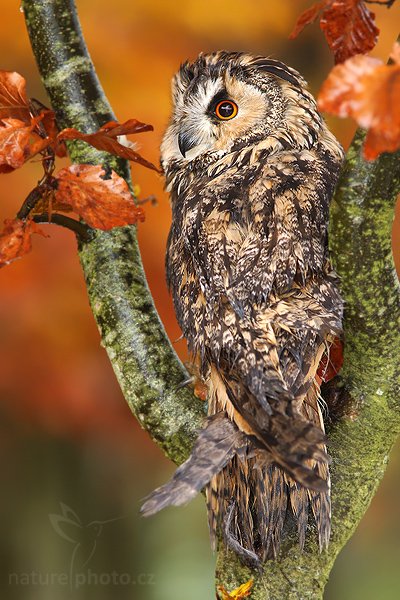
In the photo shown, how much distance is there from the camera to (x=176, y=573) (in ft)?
10.1

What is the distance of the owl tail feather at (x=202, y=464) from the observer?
0.93m

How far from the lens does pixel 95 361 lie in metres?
2.71

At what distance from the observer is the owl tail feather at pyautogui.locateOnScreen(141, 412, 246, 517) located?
931mm

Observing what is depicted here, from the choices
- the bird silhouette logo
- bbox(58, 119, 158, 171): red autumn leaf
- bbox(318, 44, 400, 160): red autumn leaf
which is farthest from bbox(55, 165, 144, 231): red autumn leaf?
the bird silhouette logo

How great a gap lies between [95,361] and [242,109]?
1458mm

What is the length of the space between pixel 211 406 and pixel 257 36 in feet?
6.76

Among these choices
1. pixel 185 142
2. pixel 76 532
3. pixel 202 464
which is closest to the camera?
pixel 202 464

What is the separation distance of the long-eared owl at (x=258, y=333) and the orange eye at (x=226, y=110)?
13 cm

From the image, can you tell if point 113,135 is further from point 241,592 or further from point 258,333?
point 241,592

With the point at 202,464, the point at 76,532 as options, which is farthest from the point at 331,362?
the point at 76,532

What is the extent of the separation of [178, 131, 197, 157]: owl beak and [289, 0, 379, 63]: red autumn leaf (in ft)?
1.72

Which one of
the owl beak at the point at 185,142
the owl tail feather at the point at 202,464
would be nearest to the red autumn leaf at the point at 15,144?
the owl beak at the point at 185,142

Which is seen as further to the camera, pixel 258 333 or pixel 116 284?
pixel 116 284

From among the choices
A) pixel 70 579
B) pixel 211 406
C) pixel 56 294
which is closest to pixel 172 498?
pixel 211 406
